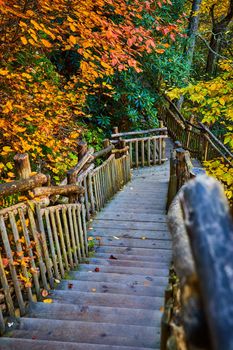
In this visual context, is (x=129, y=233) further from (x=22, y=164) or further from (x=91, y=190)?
(x=22, y=164)

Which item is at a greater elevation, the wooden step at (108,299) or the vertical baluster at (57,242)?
the vertical baluster at (57,242)

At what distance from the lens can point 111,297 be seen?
352 cm

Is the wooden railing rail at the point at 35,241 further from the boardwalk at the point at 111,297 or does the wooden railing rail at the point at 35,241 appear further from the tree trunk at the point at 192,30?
the tree trunk at the point at 192,30

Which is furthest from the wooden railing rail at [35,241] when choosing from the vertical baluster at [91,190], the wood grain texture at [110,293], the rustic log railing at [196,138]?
the rustic log railing at [196,138]

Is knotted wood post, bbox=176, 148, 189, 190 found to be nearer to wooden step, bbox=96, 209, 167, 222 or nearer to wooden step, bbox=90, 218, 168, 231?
wooden step, bbox=90, 218, 168, 231

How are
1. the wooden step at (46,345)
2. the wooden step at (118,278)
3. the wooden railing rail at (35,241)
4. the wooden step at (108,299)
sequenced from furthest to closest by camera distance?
1. the wooden step at (118,278)
2. the wooden step at (108,299)
3. the wooden railing rail at (35,241)
4. the wooden step at (46,345)

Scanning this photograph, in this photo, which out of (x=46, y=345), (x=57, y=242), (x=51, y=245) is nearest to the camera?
(x=46, y=345)

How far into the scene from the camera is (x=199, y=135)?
11.7m

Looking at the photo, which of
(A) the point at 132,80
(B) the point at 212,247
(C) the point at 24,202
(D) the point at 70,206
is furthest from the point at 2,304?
(A) the point at 132,80

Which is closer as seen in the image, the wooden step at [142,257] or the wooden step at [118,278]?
the wooden step at [118,278]

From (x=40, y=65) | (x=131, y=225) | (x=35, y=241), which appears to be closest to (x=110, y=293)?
(x=35, y=241)

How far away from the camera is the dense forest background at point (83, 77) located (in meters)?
5.68

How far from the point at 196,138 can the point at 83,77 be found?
5.24 metres

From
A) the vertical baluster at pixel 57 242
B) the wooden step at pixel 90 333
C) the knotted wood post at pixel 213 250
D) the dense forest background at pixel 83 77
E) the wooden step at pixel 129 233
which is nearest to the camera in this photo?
the knotted wood post at pixel 213 250
